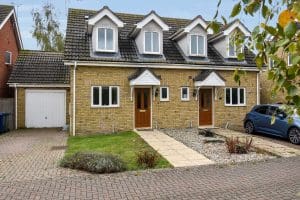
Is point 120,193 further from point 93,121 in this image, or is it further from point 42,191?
point 93,121

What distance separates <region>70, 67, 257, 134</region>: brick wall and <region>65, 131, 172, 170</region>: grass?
40.6 inches

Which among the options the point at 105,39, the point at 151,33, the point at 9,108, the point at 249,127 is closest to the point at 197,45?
the point at 151,33

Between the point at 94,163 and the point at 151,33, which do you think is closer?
the point at 94,163

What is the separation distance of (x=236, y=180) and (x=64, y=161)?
5659 millimetres

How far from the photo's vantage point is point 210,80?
781 inches

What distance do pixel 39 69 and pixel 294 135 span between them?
59.3ft

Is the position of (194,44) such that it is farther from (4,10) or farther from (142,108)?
(4,10)

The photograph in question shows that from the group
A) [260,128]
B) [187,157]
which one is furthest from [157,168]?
[260,128]

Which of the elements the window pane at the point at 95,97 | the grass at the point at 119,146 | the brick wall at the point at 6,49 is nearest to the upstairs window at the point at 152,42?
the window pane at the point at 95,97

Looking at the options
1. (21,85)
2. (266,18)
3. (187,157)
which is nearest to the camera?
(266,18)

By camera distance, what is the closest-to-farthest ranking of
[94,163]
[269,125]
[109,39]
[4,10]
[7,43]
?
[94,163]
[269,125]
[109,39]
[4,10]
[7,43]

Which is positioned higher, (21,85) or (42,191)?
(21,85)

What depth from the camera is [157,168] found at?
10531mm

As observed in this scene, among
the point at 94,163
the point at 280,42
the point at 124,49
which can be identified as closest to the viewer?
the point at 280,42
